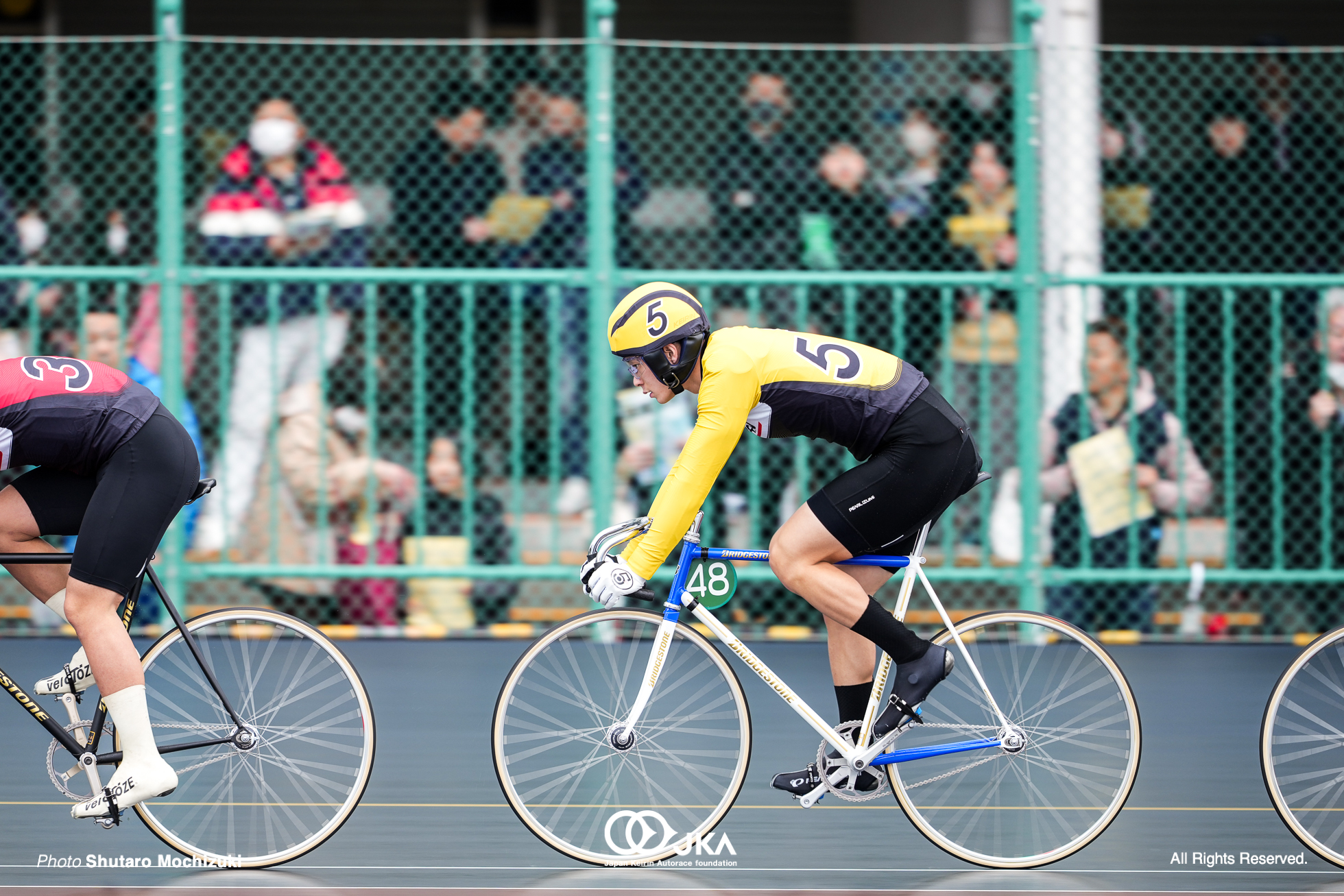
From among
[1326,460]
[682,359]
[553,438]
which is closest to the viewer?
[682,359]

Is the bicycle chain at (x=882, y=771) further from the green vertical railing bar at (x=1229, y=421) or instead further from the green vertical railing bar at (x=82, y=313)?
the green vertical railing bar at (x=82, y=313)

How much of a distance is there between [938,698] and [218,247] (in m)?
4.54

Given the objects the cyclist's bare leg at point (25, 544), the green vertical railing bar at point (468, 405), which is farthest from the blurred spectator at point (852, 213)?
the cyclist's bare leg at point (25, 544)

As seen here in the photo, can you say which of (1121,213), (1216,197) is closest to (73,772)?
(1121,213)

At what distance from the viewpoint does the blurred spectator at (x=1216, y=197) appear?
8438 mm

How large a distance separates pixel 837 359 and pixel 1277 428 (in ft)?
12.4

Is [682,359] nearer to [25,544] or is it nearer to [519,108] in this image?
[25,544]

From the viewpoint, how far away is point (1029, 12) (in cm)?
807

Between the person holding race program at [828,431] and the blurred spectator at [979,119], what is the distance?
3.62 metres

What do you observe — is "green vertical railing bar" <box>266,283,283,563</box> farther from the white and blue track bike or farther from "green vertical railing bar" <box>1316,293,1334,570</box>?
"green vertical railing bar" <box>1316,293,1334,570</box>

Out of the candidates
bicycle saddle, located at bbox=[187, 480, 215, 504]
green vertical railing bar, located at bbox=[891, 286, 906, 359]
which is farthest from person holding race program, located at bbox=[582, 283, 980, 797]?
green vertical railing bar, located at bbox=[891, 286, 906, 359]

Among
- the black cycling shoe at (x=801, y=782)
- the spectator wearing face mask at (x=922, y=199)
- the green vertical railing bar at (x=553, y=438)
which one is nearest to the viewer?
the black cycling shoe at (x=801, y=782)

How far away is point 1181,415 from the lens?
7.93 meters

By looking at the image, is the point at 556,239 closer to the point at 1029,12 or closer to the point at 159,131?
the point at 159,131
